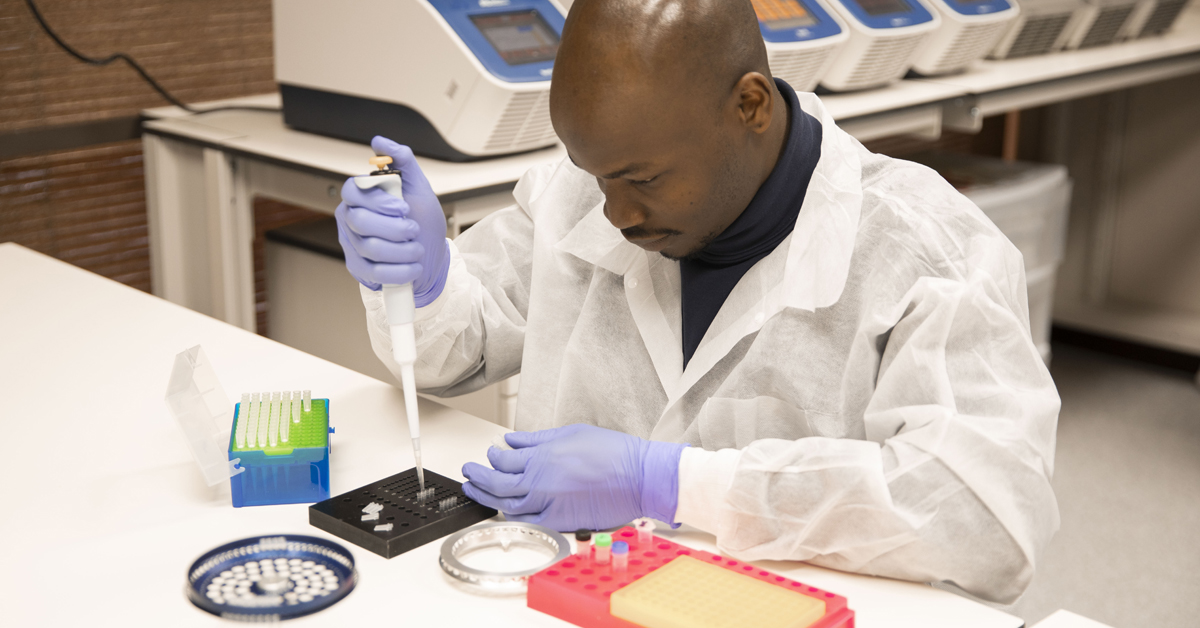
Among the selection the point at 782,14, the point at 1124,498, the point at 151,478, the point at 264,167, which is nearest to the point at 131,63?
the point at 264,167

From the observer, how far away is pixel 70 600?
31.5 inches

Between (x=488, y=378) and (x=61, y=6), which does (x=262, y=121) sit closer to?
(x=61, y=6)

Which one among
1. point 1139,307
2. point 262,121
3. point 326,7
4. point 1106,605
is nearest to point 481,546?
point 326,7

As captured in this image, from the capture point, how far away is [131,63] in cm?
217

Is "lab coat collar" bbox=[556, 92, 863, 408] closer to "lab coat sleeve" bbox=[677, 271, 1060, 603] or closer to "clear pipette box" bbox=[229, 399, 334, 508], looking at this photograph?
"lab coat sleeve" bbox=[677, 271, 1060, 603]

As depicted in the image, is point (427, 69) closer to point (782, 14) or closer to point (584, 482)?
point (782, 14)

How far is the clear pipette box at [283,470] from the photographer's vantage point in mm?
939

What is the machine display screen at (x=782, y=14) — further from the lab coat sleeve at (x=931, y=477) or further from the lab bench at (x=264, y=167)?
the lab coat sleeve at (x=931, y=477)

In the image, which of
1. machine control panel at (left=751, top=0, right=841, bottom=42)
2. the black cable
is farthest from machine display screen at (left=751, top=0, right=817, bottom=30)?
the black cable

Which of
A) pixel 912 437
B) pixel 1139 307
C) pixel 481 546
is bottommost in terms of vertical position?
pixel 1139 307

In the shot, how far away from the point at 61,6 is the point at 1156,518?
2529mm

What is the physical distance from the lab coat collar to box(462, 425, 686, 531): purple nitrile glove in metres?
0.16

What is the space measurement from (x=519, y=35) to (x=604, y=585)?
1271mm

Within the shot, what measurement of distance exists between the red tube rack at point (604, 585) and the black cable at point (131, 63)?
1655 millimetres
